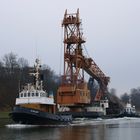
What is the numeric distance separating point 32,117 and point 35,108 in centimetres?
163

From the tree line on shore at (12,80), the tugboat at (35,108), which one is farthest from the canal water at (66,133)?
the tree line on shore at (12,80)

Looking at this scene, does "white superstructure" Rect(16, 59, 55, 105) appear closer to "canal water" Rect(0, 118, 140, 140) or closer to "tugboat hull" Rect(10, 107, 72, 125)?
"tugboat hull" Rect(10, 107, 72, 125)

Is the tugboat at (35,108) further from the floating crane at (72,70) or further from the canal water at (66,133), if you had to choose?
Result: the floating crane at (72,70)

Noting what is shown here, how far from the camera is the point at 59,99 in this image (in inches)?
3322

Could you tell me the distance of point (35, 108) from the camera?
58406mm

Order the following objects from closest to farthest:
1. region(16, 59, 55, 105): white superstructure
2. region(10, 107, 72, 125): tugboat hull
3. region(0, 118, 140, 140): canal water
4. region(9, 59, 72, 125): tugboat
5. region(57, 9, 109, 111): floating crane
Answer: region(0, 118, 140, 140): canal water → region(10, 107, 72, 125): tugboat hull → region(9, 59, 72, 125): tugboat → region(16, 59, 55, 105): white superstructure → region(57, 9, 109, 111): floating crane

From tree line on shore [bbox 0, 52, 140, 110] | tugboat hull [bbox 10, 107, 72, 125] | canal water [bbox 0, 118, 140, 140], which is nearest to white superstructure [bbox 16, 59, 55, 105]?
tugboat hull [bbox 10, 107, 72, 125]

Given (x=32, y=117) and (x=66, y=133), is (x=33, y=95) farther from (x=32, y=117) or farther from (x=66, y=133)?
(x=66, y=133)

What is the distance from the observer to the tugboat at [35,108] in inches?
2224

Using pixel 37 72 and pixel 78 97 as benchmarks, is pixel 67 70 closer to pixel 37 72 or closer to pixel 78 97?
pixel 78 97

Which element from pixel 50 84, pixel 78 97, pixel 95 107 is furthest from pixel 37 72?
pixel 50 84

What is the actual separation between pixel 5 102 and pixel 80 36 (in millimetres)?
31573

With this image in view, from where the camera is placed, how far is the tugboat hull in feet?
184

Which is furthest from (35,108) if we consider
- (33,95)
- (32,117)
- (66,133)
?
(66,133)
